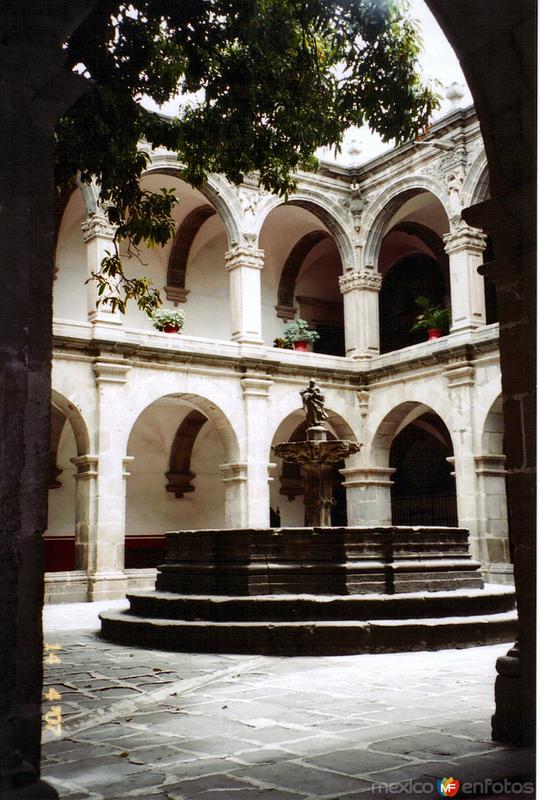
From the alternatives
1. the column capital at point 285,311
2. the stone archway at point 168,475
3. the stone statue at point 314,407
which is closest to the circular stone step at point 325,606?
the stone statue at point 314,407

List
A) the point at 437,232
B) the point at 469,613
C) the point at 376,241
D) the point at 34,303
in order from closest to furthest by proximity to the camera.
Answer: the point at 34,303 < the point at 469,613 < the point at 376,241 < the point at 437,232

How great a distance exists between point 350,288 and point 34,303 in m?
16.3

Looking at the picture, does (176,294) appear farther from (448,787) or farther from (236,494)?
(448,787)

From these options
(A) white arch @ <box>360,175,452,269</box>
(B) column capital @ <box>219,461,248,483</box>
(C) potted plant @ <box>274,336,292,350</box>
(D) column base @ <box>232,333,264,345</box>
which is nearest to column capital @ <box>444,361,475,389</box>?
(A) white arch @ <box>360,175,452,269</box>

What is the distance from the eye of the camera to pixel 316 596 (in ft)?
25.8

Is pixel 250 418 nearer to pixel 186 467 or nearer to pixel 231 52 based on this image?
pixel 186 467

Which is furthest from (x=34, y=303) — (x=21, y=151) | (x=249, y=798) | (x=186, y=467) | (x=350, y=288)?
(x=186, y=467)

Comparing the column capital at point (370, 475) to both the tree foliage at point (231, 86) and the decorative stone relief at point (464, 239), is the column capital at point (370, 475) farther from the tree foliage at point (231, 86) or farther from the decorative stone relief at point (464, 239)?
the tree foliage at point (231, 86)

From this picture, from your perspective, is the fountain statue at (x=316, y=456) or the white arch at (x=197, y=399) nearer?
the fountain statue at (x=316, y=456)

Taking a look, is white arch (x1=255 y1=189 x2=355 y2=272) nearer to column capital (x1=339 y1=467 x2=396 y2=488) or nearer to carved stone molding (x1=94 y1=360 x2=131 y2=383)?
column capital (x1=339 y1=467 x2=396 y2=488)

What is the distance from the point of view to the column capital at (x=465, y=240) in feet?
54.6

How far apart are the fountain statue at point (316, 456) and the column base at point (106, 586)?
5152 mm

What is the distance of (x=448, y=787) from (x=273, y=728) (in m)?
1.40

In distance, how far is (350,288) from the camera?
1886 cm
